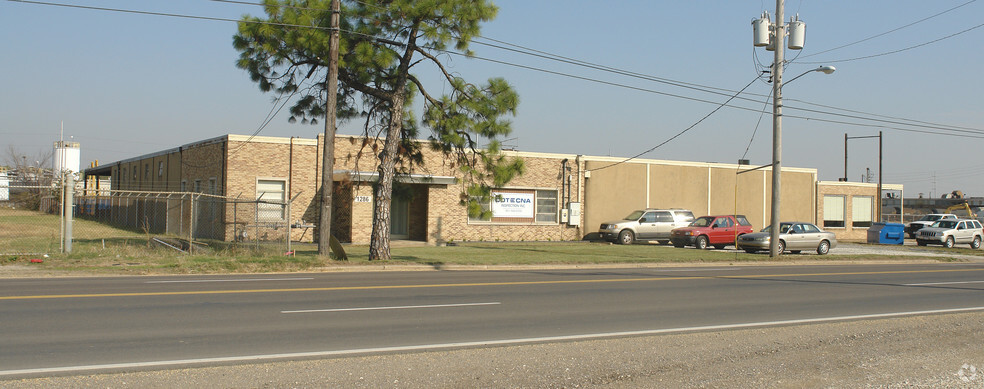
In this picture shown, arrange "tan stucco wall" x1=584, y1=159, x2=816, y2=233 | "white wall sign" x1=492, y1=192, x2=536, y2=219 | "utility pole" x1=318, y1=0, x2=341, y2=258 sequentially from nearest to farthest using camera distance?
1. "utility pole" x1=318, y1=0, x2=341, y2=258
2. "white wall sign" x1=492, y1=192, x2=536, y2=219
3. "tan stucco wall" x1=584, y1=159, x2=816, y2=233

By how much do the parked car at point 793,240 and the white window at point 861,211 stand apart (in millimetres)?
17732

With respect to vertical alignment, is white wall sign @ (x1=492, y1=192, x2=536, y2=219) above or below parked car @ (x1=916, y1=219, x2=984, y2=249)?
above

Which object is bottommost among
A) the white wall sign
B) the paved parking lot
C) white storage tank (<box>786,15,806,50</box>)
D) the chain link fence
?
the paved parking lot

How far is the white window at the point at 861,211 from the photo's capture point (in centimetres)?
4659

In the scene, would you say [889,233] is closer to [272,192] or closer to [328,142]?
[272,192]

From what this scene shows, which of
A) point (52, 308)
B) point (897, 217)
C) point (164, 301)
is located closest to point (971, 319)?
point (164, 301)

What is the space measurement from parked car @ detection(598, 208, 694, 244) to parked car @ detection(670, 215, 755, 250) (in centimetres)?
178

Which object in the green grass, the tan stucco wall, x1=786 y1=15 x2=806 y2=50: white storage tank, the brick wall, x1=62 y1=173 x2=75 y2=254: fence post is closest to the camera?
the green grass

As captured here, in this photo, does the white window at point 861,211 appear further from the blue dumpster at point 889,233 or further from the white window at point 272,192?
the white window at point 272,192

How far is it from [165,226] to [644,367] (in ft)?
112

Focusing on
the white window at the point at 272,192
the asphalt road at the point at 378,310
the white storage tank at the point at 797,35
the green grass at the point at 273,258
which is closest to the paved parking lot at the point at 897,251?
the green grass at the point at 273,258

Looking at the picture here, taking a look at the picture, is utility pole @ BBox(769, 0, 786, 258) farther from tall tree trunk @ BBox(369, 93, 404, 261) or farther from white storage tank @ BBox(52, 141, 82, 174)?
white storage tank @ BBox(52, 141, 82, 174)

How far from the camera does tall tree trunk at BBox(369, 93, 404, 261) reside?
840 inches

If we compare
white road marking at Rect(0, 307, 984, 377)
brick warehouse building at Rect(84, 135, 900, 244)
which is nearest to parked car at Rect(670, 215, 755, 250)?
brick warehouse building at Rect(84, 135, 900, 244)
